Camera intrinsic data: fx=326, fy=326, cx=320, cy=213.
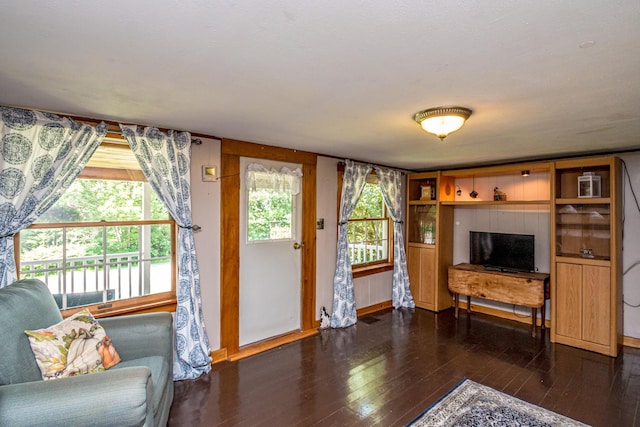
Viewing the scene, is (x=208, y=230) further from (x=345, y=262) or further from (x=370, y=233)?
(x=370, y=233)

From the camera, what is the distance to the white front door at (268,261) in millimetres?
3521

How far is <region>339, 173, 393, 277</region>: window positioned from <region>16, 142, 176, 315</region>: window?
2.54m

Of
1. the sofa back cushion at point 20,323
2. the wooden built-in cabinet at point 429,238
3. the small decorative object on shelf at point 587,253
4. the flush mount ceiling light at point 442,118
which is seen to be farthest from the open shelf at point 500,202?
the sofa back cushion at point 20,323

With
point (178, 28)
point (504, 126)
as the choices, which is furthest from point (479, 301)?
point (178, 28)

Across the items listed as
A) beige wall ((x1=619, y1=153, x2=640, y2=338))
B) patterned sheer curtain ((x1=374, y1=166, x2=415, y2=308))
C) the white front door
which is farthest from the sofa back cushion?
beige wall ((x1=619, y1=153, x2=640, y2=338))

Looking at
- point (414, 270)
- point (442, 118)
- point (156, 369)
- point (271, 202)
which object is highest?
point (442, 118)

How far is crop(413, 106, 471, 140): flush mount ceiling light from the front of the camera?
219cm

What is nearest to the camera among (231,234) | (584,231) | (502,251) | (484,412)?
(484,412)

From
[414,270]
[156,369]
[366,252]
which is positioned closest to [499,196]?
[414,270]

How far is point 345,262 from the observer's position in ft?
14.2

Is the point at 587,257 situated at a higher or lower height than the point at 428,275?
higher

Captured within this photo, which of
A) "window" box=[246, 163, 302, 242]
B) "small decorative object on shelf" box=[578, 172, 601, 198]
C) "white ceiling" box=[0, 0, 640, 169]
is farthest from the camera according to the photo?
"small decorative object on shelf" box=[578, 172, 601, 198]

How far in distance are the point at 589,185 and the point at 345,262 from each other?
2949 mm

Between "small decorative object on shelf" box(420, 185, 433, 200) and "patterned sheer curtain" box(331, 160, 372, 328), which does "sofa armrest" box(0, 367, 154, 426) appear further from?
"small decorative object on shelf" box(420, 185, 433, 200)
